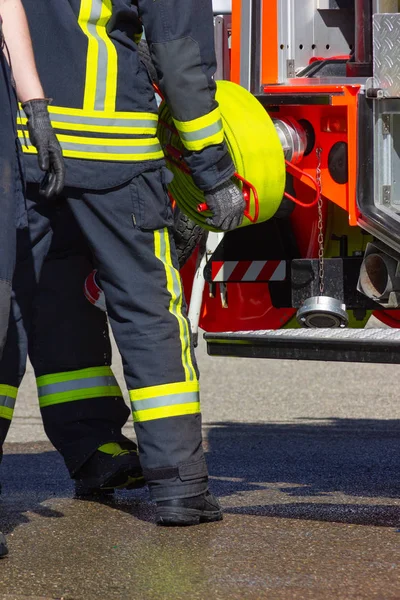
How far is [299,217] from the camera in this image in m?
4.76

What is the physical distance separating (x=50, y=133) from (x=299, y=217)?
1.56m

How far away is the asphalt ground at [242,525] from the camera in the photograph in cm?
301

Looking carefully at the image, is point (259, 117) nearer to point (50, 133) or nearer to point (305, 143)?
point (305, 143)

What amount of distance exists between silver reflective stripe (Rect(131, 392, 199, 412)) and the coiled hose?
52 cm

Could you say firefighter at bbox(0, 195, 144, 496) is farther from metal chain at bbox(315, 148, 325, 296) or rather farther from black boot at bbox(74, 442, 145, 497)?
metal chain at bbox(315, 148, 325, 296)

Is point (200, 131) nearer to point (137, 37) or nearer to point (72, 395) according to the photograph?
point (137, 37)

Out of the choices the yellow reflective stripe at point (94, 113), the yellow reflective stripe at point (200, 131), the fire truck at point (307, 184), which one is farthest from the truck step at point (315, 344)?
the yellow reflective stripe at point (94, 113)

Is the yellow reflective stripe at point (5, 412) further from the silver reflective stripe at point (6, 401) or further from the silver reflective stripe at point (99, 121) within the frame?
the silver reflective stripe at point (99, 121)

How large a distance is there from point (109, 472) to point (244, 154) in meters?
1.09

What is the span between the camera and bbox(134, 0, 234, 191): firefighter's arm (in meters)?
3.52

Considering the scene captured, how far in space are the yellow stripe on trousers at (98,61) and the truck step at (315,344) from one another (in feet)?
2.62

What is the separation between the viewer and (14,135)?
10.7 ft

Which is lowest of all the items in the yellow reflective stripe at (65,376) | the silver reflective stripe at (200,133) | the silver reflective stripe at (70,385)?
the silver reflective stripe at (70,385)

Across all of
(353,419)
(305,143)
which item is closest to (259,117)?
(305,143)
